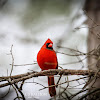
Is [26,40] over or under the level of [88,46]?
over

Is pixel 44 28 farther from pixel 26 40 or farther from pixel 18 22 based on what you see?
pixel 18 22

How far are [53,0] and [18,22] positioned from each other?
1.00 metres

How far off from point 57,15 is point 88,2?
3.24ft

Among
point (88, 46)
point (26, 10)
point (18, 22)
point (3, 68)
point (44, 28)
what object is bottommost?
point (3, 68)

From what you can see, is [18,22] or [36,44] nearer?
[36,44]

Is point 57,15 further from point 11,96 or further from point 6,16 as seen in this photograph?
point 11,96

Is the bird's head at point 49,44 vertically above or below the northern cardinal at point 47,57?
above

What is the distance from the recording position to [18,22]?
393cm

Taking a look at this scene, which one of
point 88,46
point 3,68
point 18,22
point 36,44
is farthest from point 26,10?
point 88,46

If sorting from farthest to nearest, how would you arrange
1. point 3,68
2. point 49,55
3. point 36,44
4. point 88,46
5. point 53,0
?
point 53,0 < point 36,44 < point 3,68 < point 88,46 < point 49,55

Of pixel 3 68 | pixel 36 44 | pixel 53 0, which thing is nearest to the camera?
pixel 3 68

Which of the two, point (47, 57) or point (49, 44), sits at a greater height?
point (49, 44)

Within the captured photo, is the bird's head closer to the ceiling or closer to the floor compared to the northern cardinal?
closer to the ceiling

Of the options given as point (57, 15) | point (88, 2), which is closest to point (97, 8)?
point (88, 2)
